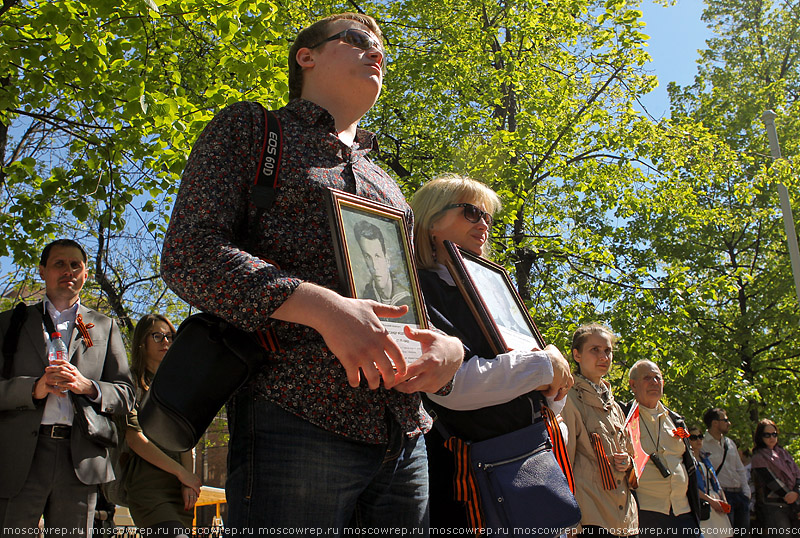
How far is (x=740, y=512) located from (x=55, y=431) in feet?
34.2

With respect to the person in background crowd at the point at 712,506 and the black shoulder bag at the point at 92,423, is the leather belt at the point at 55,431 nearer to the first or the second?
the black shoulder bag at the point at 92,423

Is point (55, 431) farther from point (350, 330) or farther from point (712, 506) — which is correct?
point (712, 506)

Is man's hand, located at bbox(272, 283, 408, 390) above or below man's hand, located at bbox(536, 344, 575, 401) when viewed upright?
below

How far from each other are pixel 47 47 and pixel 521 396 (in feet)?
17.4

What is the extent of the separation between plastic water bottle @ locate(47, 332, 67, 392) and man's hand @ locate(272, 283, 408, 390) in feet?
10.7

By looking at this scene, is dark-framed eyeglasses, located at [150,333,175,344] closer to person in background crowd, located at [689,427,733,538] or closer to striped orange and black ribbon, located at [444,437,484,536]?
striped orange and black ribbon, located at [444,437,484,536]

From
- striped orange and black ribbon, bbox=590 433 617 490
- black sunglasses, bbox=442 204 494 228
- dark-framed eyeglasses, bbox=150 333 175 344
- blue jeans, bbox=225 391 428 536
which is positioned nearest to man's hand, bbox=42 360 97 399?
dark-framed eyeglasses, bbox=150 333 175 344

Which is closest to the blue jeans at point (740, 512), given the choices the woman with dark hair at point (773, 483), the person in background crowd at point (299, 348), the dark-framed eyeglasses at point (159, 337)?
the woman with dark hair at point (773, 483)

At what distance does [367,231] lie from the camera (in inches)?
72.4

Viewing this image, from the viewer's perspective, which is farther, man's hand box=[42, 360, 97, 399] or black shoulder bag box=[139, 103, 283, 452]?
man's hand box=[42, 360, 97, 399]

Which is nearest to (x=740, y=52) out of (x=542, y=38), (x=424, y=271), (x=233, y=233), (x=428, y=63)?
(x=542, y=38)

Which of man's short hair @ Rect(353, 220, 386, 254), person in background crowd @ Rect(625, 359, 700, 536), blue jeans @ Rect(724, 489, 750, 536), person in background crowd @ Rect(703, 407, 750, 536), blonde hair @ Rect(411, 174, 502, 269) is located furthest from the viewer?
blue jeans @ Rect(724, 489, 750, 536)

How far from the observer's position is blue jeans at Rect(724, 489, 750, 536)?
10.8 meters

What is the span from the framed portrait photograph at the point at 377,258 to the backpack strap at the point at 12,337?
129 inches
